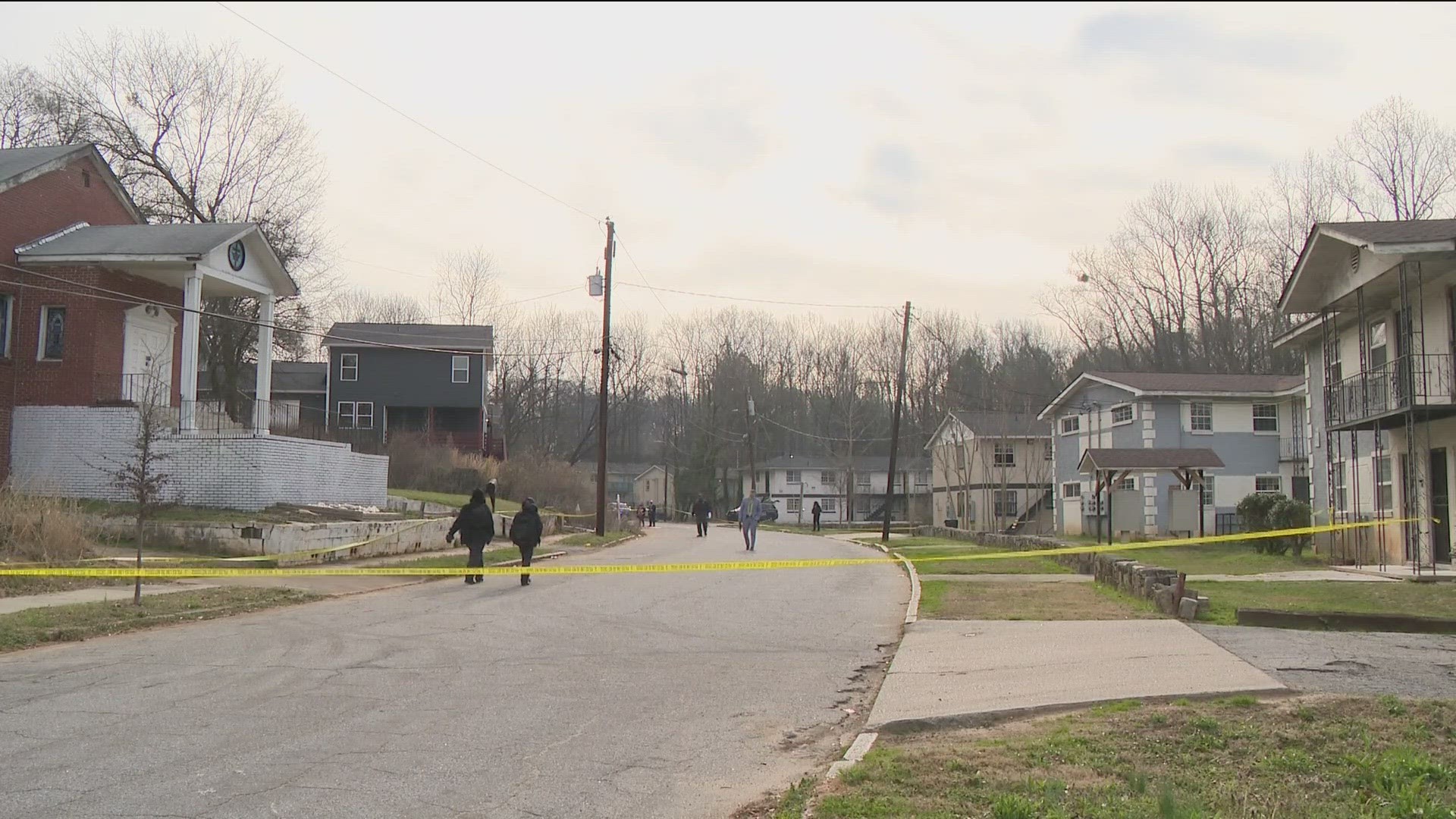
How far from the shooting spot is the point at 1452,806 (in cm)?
547

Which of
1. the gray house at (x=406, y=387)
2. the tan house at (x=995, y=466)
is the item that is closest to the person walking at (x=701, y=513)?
the gray house at (x=406, y=387)

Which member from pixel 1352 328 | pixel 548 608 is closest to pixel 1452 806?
pixel 548 608

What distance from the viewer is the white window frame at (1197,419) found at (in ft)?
139

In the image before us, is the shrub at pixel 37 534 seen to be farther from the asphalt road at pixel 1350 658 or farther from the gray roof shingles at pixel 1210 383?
the gray roof shingles at pixel 1210 383

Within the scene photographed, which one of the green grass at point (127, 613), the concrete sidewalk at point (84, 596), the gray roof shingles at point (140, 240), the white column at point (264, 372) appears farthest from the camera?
the white column at point (264, 372)

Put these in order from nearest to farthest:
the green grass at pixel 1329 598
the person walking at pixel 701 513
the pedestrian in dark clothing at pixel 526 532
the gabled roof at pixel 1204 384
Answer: the green grass at pixel 1329 598 < the pedestrian in dark clothing at pixel 526 532 < the gabled roof at pixel 1204 384 < the person walking at pixel 701 513

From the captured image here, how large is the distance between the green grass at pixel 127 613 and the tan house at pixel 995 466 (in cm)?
4543

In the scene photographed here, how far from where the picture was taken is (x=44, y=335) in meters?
26.5

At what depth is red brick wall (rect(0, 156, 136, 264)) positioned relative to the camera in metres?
26.1

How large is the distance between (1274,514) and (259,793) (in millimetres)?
27922

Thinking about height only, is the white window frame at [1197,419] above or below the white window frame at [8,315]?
below

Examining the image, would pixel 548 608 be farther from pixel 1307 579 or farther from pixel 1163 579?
pixel 1307 579

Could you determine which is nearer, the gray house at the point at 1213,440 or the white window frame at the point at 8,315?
the white window frame at the point at 8,315

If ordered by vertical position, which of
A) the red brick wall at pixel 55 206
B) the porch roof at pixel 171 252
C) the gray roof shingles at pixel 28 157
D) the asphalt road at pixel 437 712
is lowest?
the asphalt road at pixel 437 712
